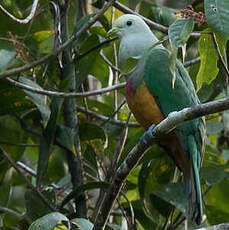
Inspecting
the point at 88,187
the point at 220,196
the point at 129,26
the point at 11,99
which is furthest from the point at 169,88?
the point at 220,196

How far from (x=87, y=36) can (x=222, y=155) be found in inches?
58.8

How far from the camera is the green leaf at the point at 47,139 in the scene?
3572 millimetres

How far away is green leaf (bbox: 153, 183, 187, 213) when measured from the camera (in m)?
3.54

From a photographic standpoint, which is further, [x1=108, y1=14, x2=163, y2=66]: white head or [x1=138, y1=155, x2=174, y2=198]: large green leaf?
[x1=138, y1=155, x2=174, y2=198]: large green leaf

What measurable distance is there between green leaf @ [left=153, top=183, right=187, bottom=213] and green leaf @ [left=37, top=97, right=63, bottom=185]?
2.26 ft

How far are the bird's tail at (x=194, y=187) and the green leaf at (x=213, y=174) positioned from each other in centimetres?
29

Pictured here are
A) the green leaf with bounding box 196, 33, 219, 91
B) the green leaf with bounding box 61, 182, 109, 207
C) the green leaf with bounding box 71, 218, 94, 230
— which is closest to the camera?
the green leaf with bounding box 196, 33, 219, 91

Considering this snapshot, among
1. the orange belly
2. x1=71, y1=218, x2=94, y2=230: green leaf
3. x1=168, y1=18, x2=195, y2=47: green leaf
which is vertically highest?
x1=168, y1=18, x2=195, y2=47: green leaf

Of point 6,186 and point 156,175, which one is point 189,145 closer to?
point 156,175

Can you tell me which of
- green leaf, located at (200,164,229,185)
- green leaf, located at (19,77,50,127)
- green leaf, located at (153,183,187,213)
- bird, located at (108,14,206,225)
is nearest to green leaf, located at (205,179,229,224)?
green leaf, located at (200,164,229,185)

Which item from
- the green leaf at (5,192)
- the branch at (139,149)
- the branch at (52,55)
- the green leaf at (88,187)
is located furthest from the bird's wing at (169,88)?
the green leaf at (5,192)

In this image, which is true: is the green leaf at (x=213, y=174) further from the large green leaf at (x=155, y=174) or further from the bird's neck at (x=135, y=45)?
the bird's neck at (x=135, y=45)

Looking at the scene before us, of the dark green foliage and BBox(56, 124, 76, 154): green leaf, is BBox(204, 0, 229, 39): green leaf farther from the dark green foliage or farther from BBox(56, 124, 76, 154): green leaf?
BBox(56, 124, 76, 154): green leaf

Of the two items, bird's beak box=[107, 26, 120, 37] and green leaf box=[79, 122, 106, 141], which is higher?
bird's beak box=[107, 26, 120, 37]
